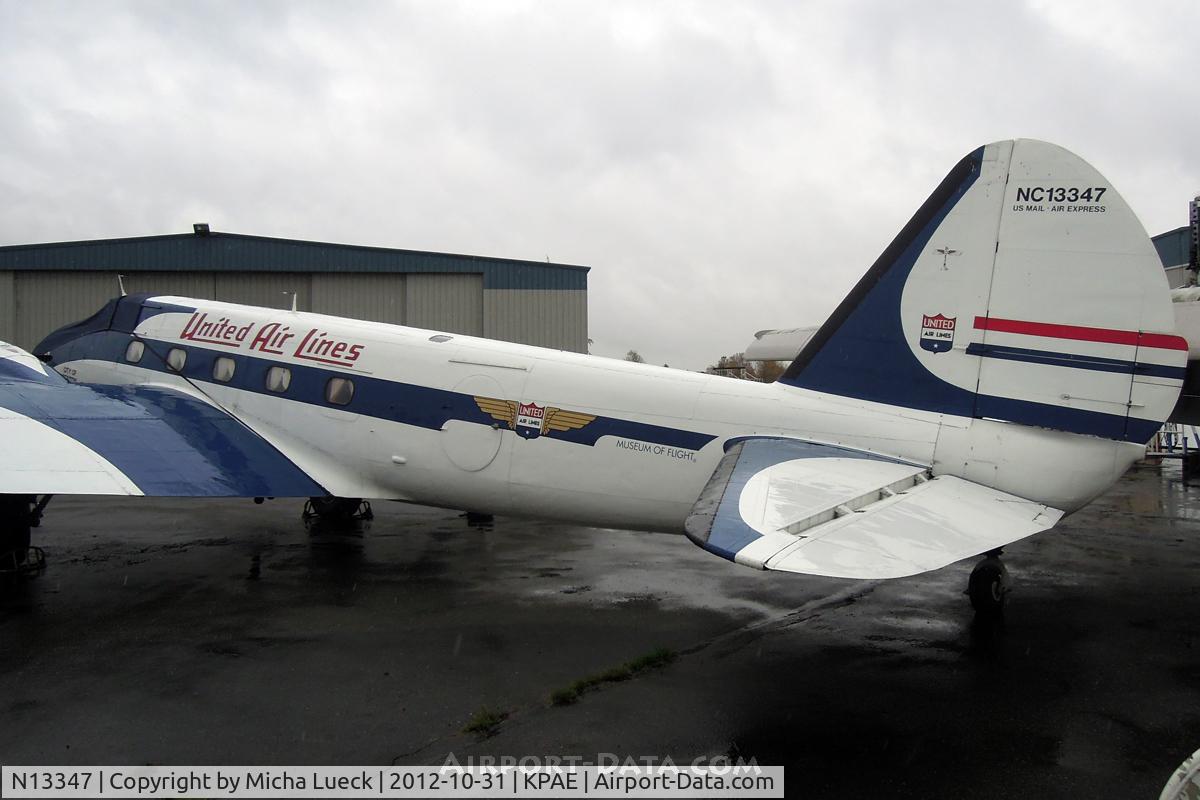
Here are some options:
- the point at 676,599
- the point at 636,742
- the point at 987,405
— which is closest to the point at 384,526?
the point at 676,599

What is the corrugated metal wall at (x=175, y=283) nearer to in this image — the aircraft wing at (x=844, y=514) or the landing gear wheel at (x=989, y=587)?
the aircraft wing at (x=844, y=514)

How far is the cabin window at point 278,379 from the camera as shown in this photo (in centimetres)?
980

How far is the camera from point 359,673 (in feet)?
21.1

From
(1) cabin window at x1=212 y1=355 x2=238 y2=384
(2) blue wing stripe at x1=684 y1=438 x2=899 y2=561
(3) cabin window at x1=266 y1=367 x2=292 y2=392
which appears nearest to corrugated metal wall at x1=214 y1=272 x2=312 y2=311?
(1) cabin window at x1=212 y1=355 x2=238 y2=384

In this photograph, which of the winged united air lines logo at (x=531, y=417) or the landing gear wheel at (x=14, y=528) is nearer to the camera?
the winged united air lines logo at (x=531, y=417)

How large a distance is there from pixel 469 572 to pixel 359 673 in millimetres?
3600

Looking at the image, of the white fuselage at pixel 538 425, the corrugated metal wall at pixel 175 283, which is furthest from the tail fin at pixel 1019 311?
the corrugated metal wall at pixel 175 283

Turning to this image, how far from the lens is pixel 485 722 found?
17.8ft

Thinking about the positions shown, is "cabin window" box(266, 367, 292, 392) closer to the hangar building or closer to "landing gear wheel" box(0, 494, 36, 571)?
"landing gear wheel" box(0, 494, 36, 571)

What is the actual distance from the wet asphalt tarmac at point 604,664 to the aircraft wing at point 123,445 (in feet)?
4.41

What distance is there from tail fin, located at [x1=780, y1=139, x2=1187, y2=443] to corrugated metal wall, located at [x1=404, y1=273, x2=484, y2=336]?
19.0 metres

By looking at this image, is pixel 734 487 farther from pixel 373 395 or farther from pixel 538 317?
pixel 538 317

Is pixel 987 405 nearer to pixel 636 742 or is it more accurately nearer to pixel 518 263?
pixel 636 742

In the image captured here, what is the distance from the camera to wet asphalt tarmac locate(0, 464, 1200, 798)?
16.5 feet
